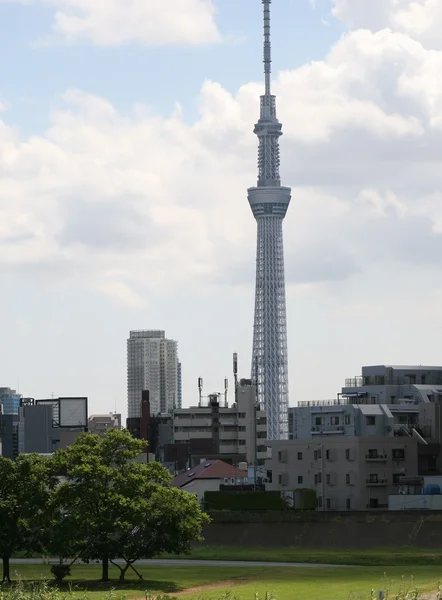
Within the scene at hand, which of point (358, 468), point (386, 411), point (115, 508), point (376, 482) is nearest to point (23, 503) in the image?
point (115, 508)

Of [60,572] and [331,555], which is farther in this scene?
[331,555]

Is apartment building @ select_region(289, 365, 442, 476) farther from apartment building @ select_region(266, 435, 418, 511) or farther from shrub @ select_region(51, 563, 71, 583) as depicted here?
shrub @ select_region(51, 563, 71, 583)

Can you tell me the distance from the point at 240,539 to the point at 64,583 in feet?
127

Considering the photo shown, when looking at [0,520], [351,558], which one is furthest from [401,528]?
[0,520]

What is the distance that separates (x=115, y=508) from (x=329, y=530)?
113 ft

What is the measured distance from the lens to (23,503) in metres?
83.3

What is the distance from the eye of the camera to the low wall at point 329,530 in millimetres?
106375

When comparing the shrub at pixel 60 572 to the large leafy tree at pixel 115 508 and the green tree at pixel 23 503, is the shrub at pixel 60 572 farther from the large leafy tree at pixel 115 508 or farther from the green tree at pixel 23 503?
the green tree at pixel 23 503

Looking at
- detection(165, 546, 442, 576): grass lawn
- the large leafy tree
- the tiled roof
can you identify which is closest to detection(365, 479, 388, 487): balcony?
detection(165, 546, 442, 576): grass lawn

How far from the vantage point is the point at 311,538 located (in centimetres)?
11081

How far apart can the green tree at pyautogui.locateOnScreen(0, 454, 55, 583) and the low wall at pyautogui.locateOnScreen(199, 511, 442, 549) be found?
104ft

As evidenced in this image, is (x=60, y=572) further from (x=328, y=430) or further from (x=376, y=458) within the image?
(x=328, y=430)

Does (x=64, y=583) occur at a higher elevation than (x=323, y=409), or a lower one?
lower

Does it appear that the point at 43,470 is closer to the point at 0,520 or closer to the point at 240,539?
the point at 0,520
